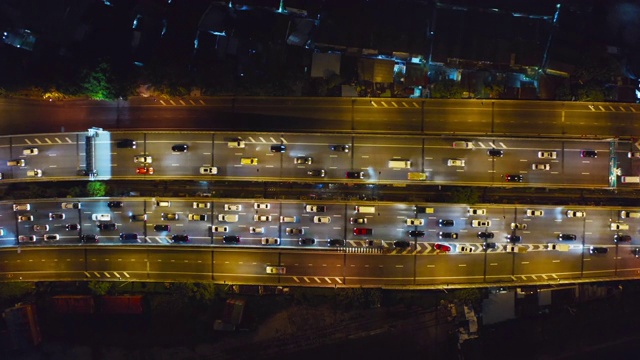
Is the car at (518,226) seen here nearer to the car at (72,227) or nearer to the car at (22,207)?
the car at (72,227)

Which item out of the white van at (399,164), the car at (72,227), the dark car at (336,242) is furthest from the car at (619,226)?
the car at (72,227)

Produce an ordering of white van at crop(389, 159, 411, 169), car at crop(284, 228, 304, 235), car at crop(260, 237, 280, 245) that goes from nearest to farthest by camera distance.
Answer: white van at crop(389, 159, 411, 169) → car at crop(284, 228, 304, 235) → car at crop(260, 237, 280, 245)

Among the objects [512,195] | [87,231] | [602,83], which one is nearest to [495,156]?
[512,195]

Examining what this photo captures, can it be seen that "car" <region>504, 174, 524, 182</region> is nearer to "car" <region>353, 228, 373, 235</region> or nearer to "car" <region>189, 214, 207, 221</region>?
"car" <region>353, 228, 373, 235</region>

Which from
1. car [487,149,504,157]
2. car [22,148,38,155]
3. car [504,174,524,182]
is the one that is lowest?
car [504,174,524,182]

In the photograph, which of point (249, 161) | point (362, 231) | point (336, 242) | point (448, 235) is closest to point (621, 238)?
point (448, 235)

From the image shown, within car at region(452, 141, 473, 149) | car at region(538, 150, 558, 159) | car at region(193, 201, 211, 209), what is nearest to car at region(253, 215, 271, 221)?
car at region(193, 201, 211, 209)
